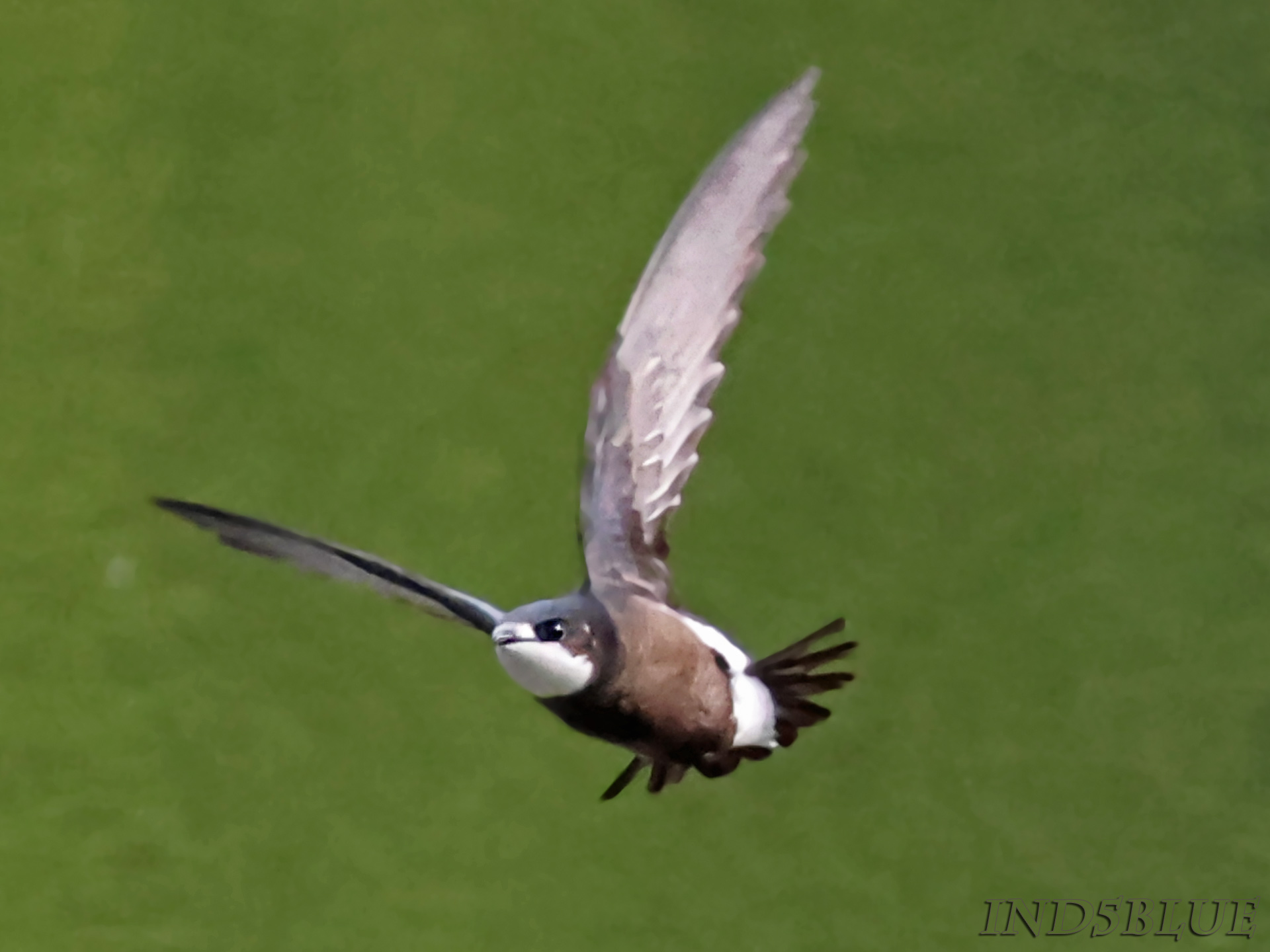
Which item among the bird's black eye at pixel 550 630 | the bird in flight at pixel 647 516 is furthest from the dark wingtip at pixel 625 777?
the bird's black eye at pixel 550 630

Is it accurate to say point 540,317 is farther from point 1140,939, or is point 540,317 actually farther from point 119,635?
point 1140,939

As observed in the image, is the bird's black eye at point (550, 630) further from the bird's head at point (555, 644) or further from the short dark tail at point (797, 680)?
Answer: the short dark tail at point (797, 680)

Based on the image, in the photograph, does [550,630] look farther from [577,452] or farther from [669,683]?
[577,452]

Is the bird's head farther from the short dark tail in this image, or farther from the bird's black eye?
the short dark tail

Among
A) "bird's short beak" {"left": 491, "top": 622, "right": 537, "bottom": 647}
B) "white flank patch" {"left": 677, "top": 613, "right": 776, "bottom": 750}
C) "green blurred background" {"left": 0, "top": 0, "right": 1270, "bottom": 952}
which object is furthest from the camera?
"green blurred background" {"left": 0, "top": 0, "right": 1270, "bottom": 952}

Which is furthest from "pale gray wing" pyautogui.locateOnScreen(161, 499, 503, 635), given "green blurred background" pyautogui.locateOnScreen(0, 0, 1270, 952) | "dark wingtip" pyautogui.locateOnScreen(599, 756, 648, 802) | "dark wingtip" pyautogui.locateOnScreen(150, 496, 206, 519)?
"green blurred background" pyautogui.locateOnScreen(0, 0, 1270, 952)

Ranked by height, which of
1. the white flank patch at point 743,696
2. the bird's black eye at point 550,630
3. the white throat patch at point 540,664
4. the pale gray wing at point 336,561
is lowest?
the white throat patch at point 540,664

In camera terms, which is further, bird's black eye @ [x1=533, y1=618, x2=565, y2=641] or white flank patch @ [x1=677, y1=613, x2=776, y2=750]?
white flank patch @ [x1=677, y1=613, x2=776, y2=750]

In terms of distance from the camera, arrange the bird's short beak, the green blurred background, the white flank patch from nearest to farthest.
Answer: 1. the bird's short beak
2. the white flank patch
3. the green blurred background
